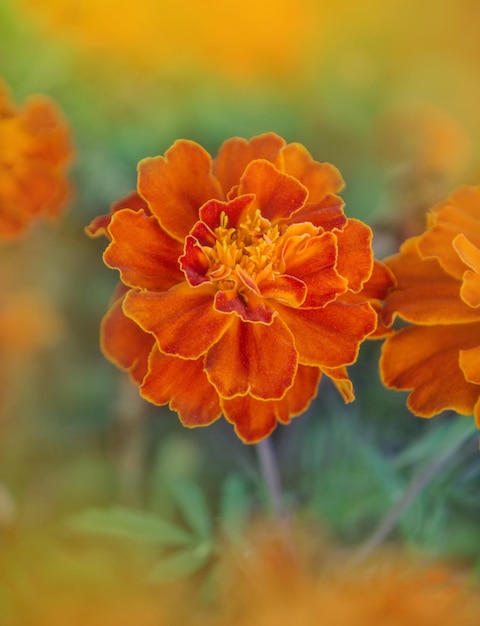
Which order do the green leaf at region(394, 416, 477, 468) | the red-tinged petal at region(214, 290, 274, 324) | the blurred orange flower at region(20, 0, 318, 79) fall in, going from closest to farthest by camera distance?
1. the red-tinged petal at region(214, 290, 274, 324)
2. the green leaf at region(394, 416, 477, 468)
3. the blurred orange flower at region(20, 0, 318, 79)

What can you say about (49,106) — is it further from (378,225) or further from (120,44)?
(378,225)

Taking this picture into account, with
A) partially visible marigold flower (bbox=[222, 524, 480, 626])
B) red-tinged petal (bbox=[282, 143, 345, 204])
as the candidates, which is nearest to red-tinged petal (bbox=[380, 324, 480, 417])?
red-tinged petal (bbox=[282, 143, 345, 204])

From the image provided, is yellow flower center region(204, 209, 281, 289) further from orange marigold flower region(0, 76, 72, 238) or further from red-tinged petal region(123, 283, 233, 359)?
orange marigold flower region(0, 76, 72, 238)

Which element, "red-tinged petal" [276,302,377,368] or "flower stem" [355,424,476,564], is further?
"flower stem" [355,424,476,564]

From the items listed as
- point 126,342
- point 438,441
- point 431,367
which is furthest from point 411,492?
point 126,342

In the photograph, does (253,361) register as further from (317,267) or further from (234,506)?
(234,506)

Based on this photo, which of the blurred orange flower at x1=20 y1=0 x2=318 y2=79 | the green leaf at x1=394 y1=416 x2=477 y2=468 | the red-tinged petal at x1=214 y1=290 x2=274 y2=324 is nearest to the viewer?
the red-tinged petal at x1=214 y1=290 x2=274 y2=324
